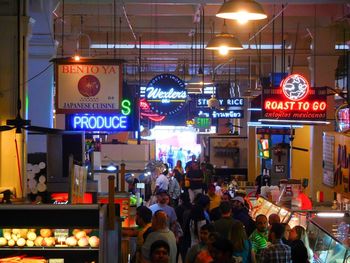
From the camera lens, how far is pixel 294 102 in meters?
16.3

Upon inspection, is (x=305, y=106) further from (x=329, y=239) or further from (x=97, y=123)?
(x=329, y=239)

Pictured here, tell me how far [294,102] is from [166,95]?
2.65 meters

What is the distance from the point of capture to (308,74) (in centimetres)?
2545

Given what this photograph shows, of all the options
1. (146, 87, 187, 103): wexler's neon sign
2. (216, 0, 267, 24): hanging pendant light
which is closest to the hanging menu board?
(146, 87, 187, 103): wexler's neon sign

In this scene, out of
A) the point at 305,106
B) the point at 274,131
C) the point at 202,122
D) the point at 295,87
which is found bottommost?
the point at 274,131

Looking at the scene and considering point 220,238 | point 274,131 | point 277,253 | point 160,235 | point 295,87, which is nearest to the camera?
point 220,238

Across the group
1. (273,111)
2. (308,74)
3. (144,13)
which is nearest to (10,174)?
(273,111)

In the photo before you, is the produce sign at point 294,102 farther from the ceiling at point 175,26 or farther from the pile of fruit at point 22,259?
the pile of fruit at point 22,259

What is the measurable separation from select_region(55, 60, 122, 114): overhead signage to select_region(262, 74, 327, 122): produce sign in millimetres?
4332

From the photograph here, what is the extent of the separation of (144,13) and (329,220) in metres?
10.0

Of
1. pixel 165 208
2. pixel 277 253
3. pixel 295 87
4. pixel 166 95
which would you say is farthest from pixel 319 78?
pixel 277 253

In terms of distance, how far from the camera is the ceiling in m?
19.4

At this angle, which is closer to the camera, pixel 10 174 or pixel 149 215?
pixel 149 215

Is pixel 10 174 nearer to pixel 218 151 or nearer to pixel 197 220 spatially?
→ pixel 197 220
